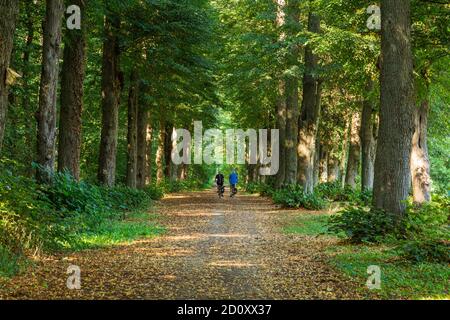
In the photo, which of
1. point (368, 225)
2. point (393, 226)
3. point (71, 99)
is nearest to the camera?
point (393, 226)

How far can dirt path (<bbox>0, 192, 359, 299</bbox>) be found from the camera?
723 cm

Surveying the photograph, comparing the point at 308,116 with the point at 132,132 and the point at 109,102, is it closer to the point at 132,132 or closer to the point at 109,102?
the point at 132,132

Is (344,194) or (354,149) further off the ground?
(354,149)

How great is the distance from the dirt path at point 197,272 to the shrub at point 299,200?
9587mm

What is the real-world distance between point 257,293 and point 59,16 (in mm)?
9682

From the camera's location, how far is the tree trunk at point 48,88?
13.6 metres

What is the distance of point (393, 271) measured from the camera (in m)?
8.44

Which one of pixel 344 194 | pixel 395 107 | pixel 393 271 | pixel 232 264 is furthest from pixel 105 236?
pixel 344 194

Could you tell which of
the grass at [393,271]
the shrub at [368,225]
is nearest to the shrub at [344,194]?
the shrub at [368,225]

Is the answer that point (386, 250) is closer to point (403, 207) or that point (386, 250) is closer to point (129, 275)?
point (403, 207)

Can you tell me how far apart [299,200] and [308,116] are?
12.5 feet

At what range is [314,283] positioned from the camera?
802 centimetres

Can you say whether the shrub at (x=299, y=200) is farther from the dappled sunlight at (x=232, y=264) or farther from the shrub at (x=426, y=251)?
the dappled sunlight at (x=232, y=264)
